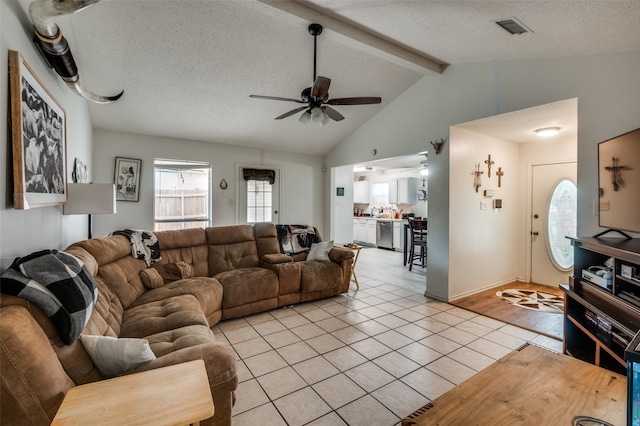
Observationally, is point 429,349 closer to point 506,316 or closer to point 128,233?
point 506,316

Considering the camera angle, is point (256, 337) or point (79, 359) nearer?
point (79, 359)

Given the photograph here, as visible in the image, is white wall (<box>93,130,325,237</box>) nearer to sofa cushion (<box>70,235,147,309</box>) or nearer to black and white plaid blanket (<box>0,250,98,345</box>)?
sofa cushion (<box>70,235,147,309</box>)

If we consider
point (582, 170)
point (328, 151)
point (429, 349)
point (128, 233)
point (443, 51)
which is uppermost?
point (443, 51)

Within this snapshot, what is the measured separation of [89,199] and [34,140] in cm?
90

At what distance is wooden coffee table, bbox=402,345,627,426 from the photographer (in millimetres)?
936

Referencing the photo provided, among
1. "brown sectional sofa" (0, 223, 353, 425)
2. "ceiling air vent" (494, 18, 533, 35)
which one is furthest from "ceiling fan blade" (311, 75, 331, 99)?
"brown sectional sofa" (0, 223, 353, 425)

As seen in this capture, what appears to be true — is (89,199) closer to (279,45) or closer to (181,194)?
(279,45)

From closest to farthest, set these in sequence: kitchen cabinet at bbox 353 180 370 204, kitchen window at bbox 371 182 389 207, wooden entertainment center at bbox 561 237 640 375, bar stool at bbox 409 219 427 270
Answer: wooden entertainment center at bbox 561 237 640 375, bar stool at bbox 409 219 427 270, kitchen window at bbox 371 182 389 207, kitchen cabinet at bbox 353 180 370 204

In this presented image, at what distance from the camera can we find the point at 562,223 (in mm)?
4309

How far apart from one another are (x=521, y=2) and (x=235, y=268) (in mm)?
3744

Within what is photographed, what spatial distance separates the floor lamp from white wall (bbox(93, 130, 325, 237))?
2365mm

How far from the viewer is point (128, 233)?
306 cm

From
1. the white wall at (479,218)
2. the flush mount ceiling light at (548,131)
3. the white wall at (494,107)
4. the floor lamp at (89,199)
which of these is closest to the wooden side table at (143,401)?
the floor lamp at (89,199)

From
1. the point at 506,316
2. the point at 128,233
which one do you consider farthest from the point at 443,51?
the point at 128,233
